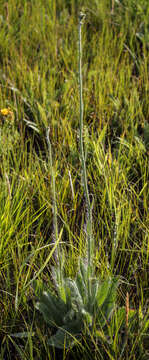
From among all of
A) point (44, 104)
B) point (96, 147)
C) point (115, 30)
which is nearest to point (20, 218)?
point (96, 147)

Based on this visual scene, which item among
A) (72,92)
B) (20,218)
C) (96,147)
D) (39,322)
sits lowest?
(39,322)

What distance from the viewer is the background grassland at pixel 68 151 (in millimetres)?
1145

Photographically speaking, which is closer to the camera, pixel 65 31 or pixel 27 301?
pixel 27 301

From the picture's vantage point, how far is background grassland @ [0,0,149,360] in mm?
1145

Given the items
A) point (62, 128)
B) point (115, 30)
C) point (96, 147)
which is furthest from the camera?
point (115, 30)

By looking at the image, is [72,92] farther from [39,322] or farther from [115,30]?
[39,322]

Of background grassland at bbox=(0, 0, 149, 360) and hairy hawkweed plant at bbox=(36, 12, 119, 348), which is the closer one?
hairy hawkweed plant at bbox=(36, 12, 119, 348)

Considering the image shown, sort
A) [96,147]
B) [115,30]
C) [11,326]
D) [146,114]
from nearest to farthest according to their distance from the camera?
[11,326] → [96,147] → [146,114] → [115,30]

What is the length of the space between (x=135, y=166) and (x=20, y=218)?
56 centimetres

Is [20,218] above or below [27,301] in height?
above

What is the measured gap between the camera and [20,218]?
4.32ft

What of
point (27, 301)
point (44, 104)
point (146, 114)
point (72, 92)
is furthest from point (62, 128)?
point (27, 301)

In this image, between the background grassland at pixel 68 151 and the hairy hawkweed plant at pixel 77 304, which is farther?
the background grassland at pixel 68 151

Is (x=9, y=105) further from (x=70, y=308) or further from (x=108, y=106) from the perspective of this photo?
(x=70, y=308)
